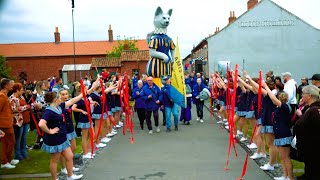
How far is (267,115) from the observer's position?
7.63 metres

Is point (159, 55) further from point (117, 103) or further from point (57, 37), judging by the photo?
point (57, 37)

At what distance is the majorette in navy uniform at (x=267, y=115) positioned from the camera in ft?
24.6

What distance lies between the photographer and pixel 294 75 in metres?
35.7

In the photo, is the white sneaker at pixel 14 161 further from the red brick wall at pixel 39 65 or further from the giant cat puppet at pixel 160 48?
the red brick wall at pixel 39 65

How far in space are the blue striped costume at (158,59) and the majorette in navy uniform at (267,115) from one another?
1086 centimetres

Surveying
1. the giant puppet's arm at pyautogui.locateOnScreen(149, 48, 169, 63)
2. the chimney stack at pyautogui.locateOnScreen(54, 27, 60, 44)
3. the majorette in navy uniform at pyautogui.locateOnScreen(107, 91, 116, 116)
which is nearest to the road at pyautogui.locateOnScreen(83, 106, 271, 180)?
the majorette in navy uniform at pyautogui.locateOnScreen(107, 91, 116, 116)

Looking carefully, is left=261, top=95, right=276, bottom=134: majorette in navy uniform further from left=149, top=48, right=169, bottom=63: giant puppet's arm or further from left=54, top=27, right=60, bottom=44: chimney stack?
left=54, top=27, right=60, bottom=44: chimney stack

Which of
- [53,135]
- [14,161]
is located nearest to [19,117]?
[14,161]

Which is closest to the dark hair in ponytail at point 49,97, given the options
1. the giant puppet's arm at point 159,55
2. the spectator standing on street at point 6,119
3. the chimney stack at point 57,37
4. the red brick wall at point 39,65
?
the spectator standing on street at point 6,119

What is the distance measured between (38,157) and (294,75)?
30.3 meters

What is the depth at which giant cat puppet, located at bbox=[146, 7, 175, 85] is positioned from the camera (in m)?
18.3

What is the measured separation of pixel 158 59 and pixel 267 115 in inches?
442

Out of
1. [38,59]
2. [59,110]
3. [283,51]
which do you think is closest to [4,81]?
[59,110]

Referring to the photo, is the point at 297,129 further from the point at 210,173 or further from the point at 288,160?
the point at 210,173
